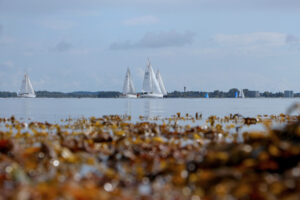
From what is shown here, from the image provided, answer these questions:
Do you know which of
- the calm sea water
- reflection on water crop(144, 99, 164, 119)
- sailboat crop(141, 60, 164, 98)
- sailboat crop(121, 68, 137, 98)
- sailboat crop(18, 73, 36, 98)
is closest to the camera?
the calm sea water

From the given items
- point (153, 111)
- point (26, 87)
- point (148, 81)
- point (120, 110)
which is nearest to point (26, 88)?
point (26, 87)

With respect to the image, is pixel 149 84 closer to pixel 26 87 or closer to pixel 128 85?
pixel 128 85

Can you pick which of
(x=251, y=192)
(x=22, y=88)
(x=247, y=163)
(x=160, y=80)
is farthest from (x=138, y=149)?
(x=22, y=88)

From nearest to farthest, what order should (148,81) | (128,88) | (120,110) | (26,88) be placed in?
(120,110) → (148,81) → (128,88) → (26,88)

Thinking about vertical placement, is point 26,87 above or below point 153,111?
above

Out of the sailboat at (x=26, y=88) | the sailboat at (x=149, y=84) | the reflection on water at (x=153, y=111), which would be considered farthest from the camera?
the sailboat at (x=26, y=88)

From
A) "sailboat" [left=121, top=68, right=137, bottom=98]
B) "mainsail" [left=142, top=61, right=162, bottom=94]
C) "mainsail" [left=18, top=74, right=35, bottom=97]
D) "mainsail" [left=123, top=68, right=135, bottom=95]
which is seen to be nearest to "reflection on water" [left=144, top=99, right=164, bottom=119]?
"mainsail" [left=142, top=61, right=162, bottom=94]

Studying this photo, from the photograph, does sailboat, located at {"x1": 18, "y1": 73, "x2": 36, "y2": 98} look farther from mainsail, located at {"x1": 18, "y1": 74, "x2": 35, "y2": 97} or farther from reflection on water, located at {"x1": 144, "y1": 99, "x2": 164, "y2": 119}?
reflection on water, located at {"x1": 144, "y1": 99, "x2": 164, "y2": 119}

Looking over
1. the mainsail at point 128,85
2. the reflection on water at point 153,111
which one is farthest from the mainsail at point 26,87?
the reflection on water at point 153,111

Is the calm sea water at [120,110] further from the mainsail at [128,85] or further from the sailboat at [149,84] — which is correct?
the mainsail at [128,85]

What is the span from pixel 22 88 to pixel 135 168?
13003cm

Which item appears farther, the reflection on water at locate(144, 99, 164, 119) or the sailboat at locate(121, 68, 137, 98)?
→ the sailboat at locate(121, 68, 137, 98)

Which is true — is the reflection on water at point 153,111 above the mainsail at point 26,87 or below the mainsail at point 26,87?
below

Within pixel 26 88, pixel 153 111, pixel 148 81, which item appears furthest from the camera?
pixel 26 88
